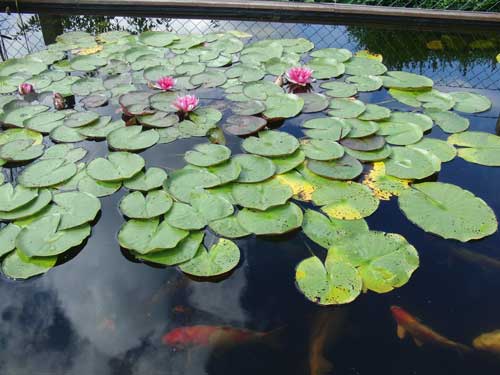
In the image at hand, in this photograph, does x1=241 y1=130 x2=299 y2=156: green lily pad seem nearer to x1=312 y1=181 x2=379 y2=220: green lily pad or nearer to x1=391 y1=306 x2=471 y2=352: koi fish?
x1=312 y1=181 x2=379 y2=220: green lily pad

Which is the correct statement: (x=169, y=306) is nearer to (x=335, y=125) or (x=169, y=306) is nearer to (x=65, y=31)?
(x=335, y=125)

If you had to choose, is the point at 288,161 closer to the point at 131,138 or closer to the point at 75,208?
the point at 131,138

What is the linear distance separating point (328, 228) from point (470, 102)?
1482 mm

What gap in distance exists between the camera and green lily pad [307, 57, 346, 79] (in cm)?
293

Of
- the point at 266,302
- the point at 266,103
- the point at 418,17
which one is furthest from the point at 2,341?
the point at 418,17

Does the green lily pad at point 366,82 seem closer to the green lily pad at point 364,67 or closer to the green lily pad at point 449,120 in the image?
the green lily pad at point 364,67

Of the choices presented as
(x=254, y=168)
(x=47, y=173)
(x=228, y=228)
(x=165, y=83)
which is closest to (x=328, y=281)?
(x=228, y=228)

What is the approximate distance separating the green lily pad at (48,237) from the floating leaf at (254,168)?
0.73 m

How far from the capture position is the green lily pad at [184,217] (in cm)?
177

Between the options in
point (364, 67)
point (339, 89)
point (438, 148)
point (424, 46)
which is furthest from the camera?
point (424, 46)

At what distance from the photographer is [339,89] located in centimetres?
273

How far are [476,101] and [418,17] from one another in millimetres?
1425

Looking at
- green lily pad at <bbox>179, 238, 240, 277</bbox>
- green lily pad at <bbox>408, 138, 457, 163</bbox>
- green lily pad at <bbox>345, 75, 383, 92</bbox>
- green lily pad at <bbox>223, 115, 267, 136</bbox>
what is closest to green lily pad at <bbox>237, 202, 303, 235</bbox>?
green lily pad at <bbox>179, 238, 240, 277</bbox>

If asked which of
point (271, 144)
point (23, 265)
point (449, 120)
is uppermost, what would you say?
point (449, 120)
